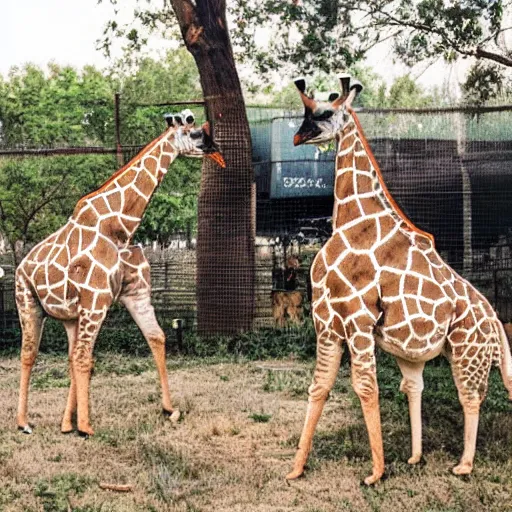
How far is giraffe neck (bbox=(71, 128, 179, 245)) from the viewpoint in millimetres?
6973

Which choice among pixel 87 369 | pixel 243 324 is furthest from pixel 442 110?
pixel 87 369

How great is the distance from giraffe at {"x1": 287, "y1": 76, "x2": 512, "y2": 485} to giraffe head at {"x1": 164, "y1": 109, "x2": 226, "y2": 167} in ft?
5.34

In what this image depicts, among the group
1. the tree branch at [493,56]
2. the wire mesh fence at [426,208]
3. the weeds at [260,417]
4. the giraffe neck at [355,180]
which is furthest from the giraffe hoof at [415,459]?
the tree branch at [493,56]

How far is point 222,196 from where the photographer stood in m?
11.0

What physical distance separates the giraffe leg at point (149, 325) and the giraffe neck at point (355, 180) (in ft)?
6.93

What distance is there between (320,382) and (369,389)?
13.1 inches

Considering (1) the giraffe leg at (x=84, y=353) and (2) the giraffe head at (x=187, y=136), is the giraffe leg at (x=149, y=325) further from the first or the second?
(2) the giraffe head at (x=187, y=136)

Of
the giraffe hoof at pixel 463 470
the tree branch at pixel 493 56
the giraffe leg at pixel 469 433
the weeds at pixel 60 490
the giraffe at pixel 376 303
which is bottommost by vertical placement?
the weeds at pixel 60 490

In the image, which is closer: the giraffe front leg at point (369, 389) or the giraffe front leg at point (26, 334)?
the giraffe front leg at point (369, 389)

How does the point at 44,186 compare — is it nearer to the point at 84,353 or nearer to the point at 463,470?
the point at 84,353

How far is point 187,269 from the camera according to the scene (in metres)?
11.5

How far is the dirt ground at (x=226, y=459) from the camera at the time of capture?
5215 mm

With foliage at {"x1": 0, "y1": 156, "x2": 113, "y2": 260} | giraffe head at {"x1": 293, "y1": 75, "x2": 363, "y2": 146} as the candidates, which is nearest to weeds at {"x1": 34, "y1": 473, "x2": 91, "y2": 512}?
giraffe head at {"x1": 293, "y1": 75, "x2": 363, "y2": 146}

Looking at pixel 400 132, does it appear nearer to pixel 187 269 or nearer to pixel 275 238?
pixel 275 238
